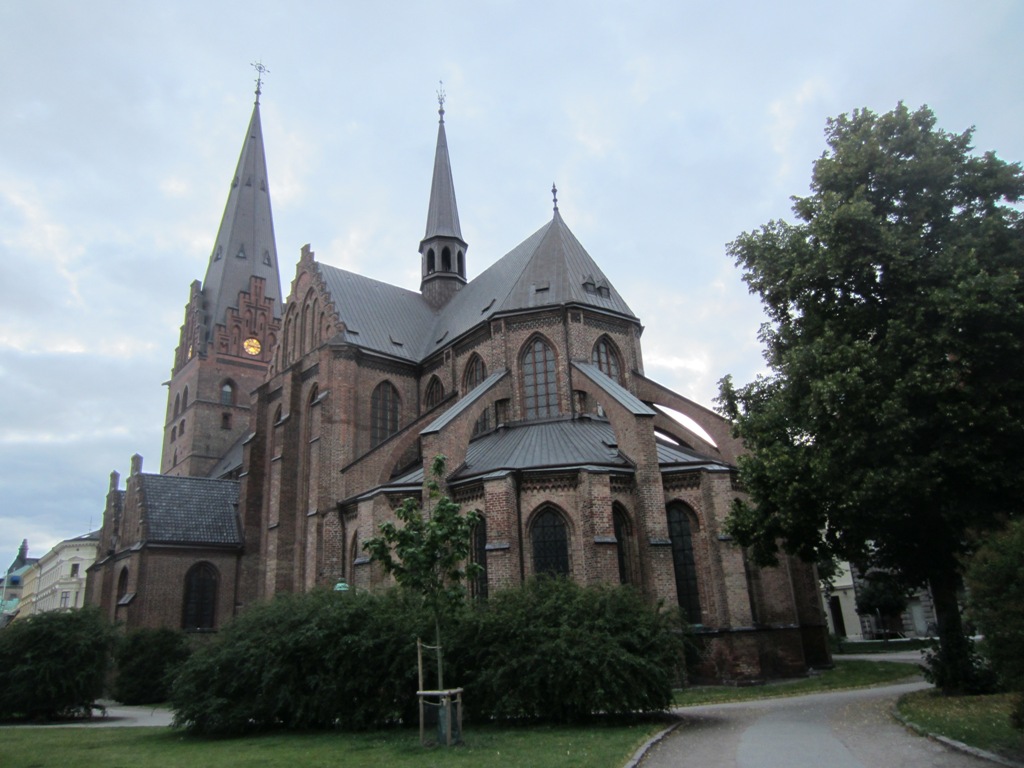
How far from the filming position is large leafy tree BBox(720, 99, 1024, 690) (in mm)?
13336

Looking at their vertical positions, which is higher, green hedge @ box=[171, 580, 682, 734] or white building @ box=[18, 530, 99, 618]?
white building @ box=[18, 530, 99, 618]

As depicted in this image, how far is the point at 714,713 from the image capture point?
15.5 metres

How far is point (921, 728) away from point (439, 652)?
7744 millimetres

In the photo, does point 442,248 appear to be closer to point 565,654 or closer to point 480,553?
point 480,553

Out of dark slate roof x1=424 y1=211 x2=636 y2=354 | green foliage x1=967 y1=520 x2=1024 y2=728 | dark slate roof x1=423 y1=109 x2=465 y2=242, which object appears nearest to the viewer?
green foliage x1=967 y1=520 x2=1024 y2=728

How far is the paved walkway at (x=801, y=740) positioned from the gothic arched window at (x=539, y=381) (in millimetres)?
13673

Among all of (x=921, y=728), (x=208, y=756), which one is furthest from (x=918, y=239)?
(x=208, y=756)

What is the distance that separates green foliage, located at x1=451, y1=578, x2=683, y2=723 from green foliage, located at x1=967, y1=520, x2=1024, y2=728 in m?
5.91

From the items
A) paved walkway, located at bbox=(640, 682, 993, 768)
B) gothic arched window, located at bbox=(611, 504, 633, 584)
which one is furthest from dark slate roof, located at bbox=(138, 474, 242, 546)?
paved walkway, located at bbox=(640, 682, 993, 768)

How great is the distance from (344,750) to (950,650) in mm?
11775

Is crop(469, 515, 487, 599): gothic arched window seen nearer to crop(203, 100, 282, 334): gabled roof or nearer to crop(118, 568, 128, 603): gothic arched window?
crop(118, 568, 128, 603): gothic arched window

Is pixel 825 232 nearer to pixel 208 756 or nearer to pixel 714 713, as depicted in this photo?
pixel 714 713

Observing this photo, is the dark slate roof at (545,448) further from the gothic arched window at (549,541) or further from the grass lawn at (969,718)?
the grass lawn at (969,718)

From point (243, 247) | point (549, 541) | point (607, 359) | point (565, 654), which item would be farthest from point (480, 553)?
point (243, 247)
